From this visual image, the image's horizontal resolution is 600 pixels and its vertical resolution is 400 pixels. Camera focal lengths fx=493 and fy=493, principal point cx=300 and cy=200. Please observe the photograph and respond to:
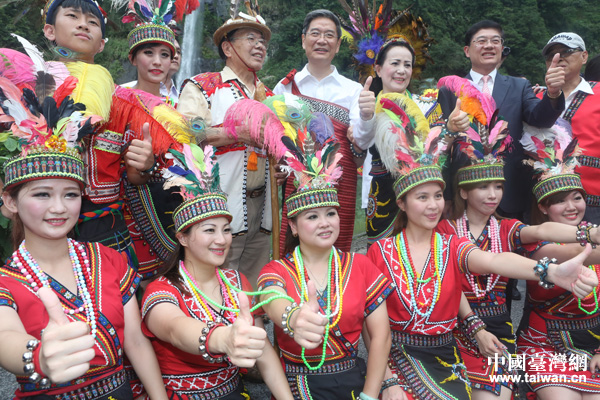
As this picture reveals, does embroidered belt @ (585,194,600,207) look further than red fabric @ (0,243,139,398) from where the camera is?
Yes

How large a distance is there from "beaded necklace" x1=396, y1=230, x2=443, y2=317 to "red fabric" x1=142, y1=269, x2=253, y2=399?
1130 mm

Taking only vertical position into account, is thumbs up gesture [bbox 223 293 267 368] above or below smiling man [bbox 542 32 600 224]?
below

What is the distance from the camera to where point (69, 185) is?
7.68ft

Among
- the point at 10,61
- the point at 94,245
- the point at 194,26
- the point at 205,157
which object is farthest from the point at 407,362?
the point at 194,26

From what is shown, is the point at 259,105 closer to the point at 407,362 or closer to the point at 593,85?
the point at 407,362

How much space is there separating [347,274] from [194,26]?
60.5 feet

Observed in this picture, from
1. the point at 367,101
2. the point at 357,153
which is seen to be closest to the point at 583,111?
the point at 357,153

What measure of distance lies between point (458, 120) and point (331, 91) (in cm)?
117

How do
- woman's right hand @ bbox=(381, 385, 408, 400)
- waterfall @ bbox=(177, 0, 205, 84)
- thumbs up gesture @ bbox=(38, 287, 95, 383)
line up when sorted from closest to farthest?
thumbs up gesture @ bbox=(38, 287, 95, 383) → woman's right hand @ bbox=(381, 385, 408, 400) → waterfall @ bbox=(177, 0, 205, 84)

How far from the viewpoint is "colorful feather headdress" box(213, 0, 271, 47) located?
3.68m

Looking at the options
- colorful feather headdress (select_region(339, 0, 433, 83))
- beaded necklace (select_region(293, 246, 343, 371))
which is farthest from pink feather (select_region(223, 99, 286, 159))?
colorful feather headdress (select_region(339, 0, 433, 83))

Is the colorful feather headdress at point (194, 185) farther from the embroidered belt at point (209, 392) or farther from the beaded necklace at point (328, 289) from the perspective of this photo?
the embroidered belt at point (209, 392)

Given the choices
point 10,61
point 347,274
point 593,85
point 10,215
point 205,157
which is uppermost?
point 593,85

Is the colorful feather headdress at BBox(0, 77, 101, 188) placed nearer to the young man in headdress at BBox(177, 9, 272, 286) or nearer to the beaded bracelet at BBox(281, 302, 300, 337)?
the young man in headdress at BBox(177, 9, 272, 286)
